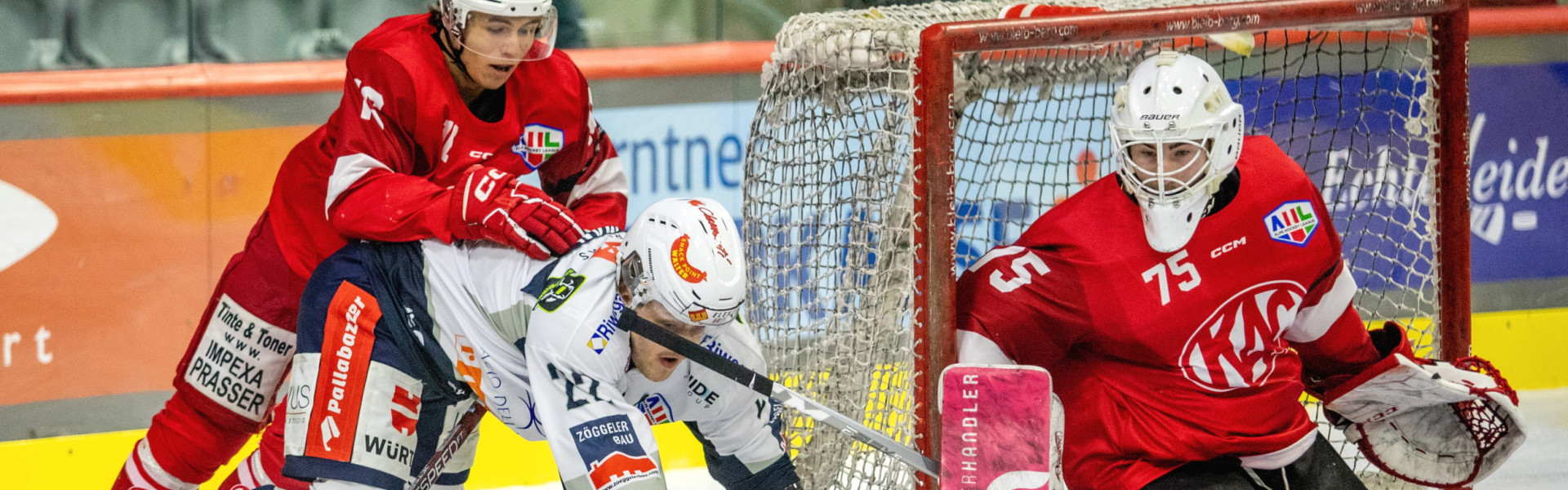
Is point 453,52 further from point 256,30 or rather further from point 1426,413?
point 1426,413

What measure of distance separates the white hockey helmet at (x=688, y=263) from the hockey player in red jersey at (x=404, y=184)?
0.72 feet

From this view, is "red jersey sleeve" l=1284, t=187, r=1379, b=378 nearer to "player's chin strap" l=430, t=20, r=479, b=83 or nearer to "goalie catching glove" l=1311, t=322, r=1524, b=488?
"goalie catching glove" l=1311, t=322, r=1524, b=488

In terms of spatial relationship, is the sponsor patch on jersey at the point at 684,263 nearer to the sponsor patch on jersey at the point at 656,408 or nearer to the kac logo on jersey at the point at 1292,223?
the sponsor patch on jersey at the point at 656,408

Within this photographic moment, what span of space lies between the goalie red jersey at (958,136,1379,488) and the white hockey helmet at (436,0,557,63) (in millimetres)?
704

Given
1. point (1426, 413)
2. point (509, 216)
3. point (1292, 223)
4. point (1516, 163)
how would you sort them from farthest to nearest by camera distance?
1. point (1516, 163)
2. point (1426, 413)
3. point (1292, 223)
4. point (509, 216)

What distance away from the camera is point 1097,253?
2125 mm

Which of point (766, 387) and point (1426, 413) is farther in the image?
point (1426, 413)

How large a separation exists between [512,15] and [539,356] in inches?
20.7

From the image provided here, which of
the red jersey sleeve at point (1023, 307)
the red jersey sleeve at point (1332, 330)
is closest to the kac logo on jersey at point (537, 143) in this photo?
the red jersey sleeve at point (1023, 307)

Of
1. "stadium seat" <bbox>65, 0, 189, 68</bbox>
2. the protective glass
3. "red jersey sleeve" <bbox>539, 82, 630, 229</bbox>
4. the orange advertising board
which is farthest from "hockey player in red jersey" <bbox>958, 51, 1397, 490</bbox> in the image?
"stadium seat" <bbox>65, 0, 189, 68</bbox>

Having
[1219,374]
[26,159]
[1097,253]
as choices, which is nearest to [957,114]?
[1097,253]

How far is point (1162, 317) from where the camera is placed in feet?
7.00

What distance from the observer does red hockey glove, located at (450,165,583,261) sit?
2064 mm

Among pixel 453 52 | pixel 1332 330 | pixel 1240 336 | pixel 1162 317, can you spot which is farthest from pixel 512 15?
pixel 1332 330
